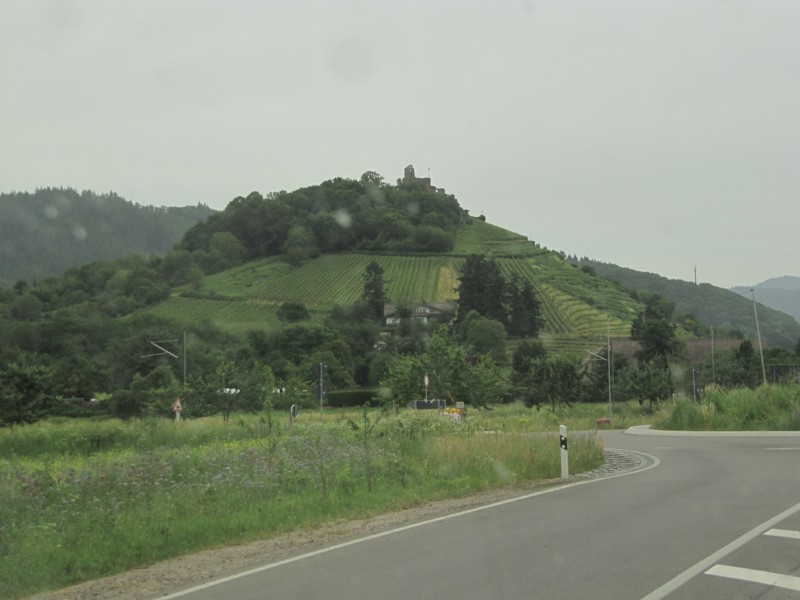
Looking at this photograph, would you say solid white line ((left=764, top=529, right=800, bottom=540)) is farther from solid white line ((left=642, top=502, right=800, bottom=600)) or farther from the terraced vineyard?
the terraced vineyard

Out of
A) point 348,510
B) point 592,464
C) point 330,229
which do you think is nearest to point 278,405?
point 592,464

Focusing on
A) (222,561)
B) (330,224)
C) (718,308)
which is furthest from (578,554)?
(718,308)

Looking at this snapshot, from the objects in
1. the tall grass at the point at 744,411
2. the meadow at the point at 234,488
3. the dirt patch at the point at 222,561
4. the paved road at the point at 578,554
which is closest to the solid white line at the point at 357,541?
the paved road at the point at 578,554

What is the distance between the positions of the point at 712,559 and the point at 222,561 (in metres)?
5.20

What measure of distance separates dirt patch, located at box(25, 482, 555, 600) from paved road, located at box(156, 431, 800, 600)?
42 cm

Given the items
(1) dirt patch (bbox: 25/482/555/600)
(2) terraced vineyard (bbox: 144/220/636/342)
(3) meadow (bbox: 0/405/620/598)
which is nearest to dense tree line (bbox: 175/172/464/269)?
(2) terraced vineyard (bbox: 144/220/636/342)

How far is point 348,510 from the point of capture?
41.7 feet

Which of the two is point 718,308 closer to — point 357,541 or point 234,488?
point 234,488

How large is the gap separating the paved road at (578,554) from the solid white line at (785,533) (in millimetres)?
23

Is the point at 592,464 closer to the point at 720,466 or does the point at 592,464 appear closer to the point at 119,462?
the point at 720,466

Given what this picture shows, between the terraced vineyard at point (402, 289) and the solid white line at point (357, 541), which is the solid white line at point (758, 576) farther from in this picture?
the terraced vineyard at point (402, 289)

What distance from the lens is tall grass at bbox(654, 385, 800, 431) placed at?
29.5 meters

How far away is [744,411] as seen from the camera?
30.9 m

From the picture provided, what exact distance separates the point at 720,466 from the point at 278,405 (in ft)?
139
